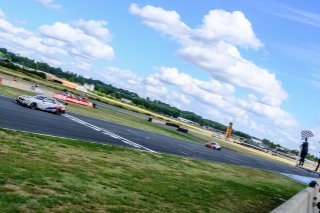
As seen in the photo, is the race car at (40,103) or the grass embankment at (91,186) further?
the race car at (40,103)

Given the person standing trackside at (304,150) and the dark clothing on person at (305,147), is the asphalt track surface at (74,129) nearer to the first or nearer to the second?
the person standing trackside at (304,150)

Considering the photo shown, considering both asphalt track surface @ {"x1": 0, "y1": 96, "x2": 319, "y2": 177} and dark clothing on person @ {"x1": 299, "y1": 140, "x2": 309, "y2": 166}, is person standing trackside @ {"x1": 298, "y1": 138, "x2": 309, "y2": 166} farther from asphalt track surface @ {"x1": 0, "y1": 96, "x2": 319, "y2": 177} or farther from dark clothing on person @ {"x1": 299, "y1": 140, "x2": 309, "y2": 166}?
asphalt track surface @ {"x1": 0, "y1": 96, "x2": 319, "y2": 177}

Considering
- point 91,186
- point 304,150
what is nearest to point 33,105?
point 304,150

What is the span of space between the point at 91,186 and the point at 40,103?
3169cm

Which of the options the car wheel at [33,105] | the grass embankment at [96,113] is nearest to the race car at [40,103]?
the car wheel at [33,105]

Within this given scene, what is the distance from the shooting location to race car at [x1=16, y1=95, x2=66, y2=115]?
4194 centimetres

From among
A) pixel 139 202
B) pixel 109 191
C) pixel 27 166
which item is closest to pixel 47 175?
pixel 27 166

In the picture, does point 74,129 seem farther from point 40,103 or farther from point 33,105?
point 40,103

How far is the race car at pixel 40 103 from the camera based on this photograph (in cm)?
4194

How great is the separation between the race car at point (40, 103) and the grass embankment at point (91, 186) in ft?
68.2

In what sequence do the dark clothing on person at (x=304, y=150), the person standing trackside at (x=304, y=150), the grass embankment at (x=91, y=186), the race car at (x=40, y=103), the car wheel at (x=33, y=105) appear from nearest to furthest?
1. the grass embankment at (x=91, y=186)
2. the person standing trackside at (x=304, y=150)
3. the dark clothing on person at (x=304, y=150)
4. the race car at (x=40, y=103)
5. the car wheel at (x=33, y=105)

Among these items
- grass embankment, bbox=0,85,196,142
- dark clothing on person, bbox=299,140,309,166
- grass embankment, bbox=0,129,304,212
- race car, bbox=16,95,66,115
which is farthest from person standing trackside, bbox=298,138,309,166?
grass embankment, bbox=0,85,196,142

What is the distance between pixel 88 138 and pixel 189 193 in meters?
14.0

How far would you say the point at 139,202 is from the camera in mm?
12703
